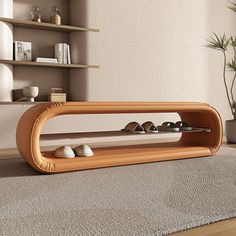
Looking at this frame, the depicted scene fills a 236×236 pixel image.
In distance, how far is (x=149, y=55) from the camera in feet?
13.3

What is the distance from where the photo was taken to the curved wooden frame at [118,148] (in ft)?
6.24

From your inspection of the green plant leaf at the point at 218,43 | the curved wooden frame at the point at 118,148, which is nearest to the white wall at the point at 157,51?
the green plant leaf at the point at 218,43

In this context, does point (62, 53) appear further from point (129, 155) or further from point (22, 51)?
point (129, 155)

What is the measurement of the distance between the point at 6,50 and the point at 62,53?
1.86 feet

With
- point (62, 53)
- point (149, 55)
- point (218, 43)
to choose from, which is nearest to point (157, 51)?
point (149, 55)

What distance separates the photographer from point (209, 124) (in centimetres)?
259

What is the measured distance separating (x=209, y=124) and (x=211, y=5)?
2.57 meters

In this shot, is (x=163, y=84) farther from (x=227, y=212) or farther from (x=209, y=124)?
(x=227, y=212)

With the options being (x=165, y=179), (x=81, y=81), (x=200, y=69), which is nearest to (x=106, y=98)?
(x=81, y=81)

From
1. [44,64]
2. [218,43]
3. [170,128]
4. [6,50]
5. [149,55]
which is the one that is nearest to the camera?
[170,128]

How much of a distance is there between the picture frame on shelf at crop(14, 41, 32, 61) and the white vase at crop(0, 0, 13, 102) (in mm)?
61

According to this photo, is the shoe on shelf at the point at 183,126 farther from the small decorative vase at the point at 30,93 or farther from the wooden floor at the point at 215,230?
the small decorative vase at the point at 30,93

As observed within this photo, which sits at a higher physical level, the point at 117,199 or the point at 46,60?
the point at 46,60

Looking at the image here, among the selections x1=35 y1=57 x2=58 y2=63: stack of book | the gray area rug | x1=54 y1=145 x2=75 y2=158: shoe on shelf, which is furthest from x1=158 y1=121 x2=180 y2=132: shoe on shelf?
x1=35 y1=57 x2=58 y2=63: stack of book
